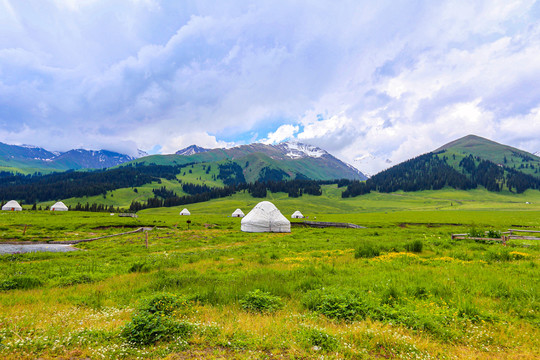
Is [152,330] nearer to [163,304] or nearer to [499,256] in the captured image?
[163,304]

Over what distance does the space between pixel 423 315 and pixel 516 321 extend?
8.65ft

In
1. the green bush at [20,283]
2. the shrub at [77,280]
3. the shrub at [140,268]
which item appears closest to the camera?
the green bush at [20,283]

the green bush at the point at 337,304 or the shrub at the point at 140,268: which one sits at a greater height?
the green bush at the point at 337,304

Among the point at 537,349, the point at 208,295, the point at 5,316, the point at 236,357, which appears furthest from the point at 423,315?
the point at 5,316

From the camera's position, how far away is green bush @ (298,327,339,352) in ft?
18.0

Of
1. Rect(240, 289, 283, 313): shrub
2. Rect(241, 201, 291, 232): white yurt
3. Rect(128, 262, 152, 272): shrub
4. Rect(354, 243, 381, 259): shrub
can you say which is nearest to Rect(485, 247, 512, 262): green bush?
Rect(354, 243, 381, 259): shrub

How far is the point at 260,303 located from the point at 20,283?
41.6 feet

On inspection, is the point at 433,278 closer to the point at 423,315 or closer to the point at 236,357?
the point at 423,315

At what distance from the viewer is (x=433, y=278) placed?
10.8 m

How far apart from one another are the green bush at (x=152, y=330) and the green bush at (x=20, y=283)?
10.2 meters

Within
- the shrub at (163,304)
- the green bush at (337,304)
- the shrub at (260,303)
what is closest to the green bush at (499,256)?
the green bush at (337,304)

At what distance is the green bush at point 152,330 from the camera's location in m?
5.82

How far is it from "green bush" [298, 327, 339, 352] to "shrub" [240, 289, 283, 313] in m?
2.18

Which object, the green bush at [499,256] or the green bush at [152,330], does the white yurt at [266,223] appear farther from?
the green bush at [152,330]
